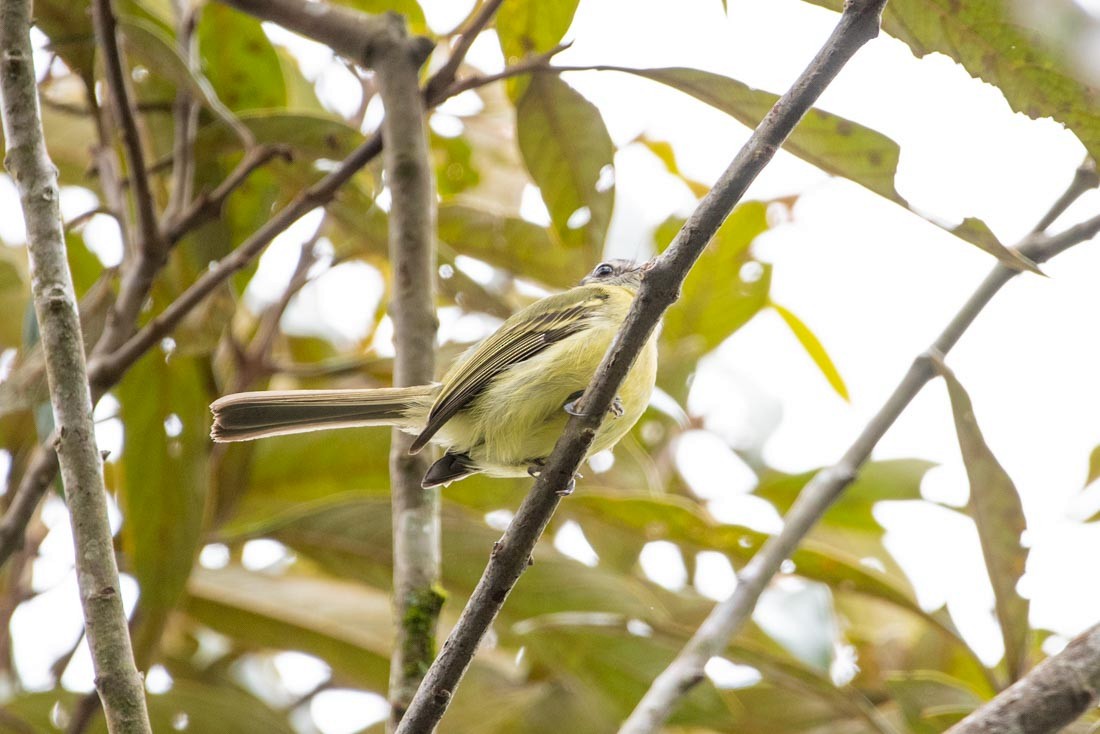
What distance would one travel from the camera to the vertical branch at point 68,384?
146cm

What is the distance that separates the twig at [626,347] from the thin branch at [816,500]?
524 mm

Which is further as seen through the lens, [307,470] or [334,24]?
[307,470]

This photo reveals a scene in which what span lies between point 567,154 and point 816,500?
47.8 inches

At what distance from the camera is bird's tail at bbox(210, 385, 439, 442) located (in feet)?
7.99

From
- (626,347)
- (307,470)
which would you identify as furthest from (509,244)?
(626,347)

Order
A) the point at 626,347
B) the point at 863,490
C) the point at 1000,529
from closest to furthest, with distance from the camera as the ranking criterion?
the point at 626,347 < the point at 1000,529 < the point at 863,490

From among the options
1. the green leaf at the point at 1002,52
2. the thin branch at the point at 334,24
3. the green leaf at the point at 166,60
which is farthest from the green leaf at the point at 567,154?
the green leaf at the point at 1002,52

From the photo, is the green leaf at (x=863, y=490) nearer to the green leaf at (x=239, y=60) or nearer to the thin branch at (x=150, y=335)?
the thin branch at (x=150, y=335)

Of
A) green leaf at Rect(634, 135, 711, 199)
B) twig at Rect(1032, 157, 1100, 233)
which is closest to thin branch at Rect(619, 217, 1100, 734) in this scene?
twig at Rect(1032, 157, 1100, 233)

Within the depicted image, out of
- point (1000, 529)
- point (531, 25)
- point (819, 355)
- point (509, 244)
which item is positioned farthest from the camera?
point (819, 355)

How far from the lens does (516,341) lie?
2707 mm

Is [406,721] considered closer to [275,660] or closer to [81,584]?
[81,584]

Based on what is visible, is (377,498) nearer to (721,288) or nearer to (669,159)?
(721,288)

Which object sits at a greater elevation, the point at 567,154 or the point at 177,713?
the point at 567,154
